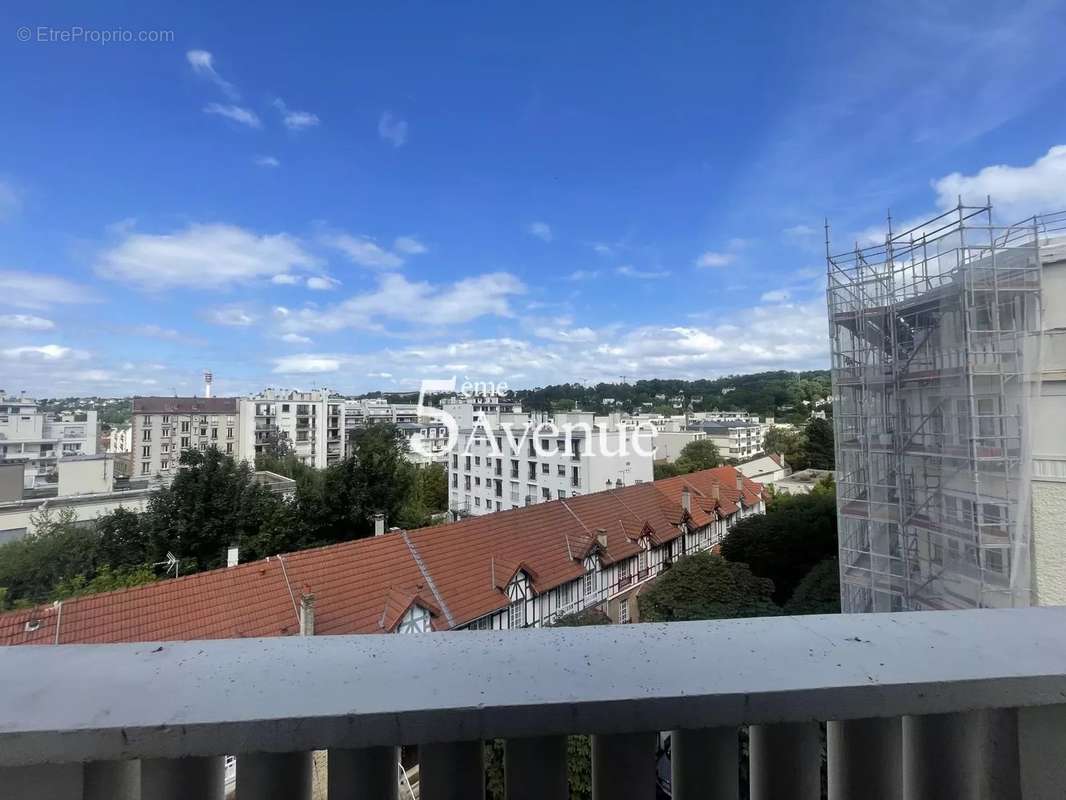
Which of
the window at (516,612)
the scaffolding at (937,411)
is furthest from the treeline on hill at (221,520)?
the scaffolding at (937,411)

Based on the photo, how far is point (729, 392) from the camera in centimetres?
430

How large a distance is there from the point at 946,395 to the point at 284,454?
829cm

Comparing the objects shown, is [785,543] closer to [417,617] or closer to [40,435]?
[417,617]

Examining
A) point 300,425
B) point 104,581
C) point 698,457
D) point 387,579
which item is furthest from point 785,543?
point 300,425

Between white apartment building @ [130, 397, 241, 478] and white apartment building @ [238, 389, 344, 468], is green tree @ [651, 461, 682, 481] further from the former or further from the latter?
white apartment building @ [130, 397, 241, 478]

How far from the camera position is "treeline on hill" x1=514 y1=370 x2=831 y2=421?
10.2 ft

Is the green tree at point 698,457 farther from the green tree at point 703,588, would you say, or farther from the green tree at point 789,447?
the green tree at point 703,588

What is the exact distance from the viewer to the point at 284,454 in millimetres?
7699

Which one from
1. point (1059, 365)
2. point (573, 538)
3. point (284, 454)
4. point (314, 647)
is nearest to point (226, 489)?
point (284, 454)

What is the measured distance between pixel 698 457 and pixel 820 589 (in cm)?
878

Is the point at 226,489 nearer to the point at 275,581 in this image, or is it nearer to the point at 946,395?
the point at 275,581

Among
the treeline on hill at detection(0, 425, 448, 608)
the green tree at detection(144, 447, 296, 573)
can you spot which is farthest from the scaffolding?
the green tree at detection(144, 447, 296, 573)

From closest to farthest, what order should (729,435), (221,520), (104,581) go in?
1. (104,581)
2. (221,520)
3. (729,435)

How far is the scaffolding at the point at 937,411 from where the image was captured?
2.03 metres
